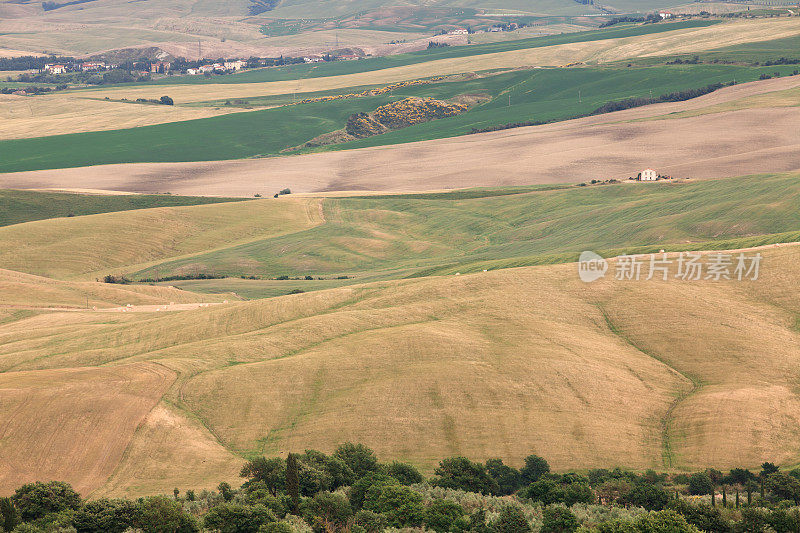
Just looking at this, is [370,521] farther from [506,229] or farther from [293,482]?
[506,229]

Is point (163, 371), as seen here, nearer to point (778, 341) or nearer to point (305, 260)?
point (778, 341)

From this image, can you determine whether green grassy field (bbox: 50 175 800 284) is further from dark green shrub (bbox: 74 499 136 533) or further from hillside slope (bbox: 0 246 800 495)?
dark green shrub (bbox: 74 499 136 533)

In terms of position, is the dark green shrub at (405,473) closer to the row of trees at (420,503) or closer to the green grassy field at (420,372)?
the row of trees at (420,503)

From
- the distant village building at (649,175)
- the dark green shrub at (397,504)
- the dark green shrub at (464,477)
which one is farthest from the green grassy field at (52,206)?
the dark green shrub at (397,504)

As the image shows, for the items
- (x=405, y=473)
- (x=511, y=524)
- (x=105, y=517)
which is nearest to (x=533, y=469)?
(x=405, y=473)

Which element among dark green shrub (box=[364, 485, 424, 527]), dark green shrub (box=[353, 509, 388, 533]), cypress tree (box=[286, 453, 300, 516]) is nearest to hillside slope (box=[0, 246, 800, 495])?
cypress tree (box=[286, 453, 300, 516])

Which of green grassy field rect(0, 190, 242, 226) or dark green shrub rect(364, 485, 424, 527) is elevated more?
green grassy field rect(0, 190, 242, 226)

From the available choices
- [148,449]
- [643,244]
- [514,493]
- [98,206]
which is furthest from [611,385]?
[98,206]
